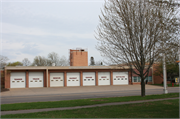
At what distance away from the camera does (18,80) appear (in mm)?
37906

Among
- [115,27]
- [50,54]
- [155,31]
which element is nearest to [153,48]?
[155,31]

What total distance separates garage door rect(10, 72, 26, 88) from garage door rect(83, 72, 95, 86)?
13257 millimetres

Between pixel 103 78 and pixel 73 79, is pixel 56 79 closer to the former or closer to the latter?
pixel 73 79

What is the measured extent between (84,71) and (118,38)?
27.9 meters

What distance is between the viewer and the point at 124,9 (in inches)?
599

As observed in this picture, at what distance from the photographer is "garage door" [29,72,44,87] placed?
3878cm

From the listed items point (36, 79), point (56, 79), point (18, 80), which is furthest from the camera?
point (56, 79)

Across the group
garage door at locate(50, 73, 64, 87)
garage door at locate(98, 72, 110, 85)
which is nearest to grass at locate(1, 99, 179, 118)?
A: garage door at locate(50, 73, 64, 87)

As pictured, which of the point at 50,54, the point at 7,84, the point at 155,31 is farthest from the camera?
the point at 50,54

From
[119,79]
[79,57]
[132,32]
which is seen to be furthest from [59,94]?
[79,57]

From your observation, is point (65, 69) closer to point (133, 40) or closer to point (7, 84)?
point (7, 84)

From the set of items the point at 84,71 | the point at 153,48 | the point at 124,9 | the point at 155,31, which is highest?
the point at 124,9

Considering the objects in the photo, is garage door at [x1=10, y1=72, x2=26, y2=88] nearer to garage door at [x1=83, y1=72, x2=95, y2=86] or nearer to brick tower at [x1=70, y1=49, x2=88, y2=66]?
garage door at [x1=83, y1=72, x2=95, y2=86]

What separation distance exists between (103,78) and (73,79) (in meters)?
7.27
